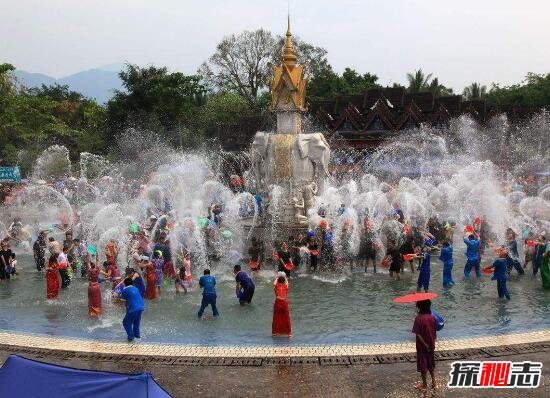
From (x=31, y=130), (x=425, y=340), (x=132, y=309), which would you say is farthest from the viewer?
(x=31, y=130)

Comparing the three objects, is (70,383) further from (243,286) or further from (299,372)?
(243,286)

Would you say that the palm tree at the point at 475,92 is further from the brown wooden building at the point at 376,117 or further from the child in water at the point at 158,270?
the child in water at the point at 158,270

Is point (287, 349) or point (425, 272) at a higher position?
point (425, 272)

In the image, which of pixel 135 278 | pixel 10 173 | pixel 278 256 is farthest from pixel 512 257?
pixel 10 173

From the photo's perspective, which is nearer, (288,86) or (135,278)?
(135,278)

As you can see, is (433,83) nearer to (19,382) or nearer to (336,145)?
(336,145)

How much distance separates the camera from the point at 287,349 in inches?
434

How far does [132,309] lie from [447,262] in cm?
838

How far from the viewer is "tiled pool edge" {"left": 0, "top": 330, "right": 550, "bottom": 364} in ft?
35.0

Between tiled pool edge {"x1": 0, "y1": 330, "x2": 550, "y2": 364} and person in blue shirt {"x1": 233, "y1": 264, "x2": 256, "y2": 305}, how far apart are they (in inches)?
115

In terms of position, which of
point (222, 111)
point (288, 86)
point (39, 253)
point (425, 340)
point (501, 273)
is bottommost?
point (425, 340)

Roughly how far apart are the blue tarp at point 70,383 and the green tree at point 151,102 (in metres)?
51.6

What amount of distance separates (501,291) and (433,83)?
6733 cm

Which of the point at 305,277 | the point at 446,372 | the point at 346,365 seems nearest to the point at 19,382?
the point at 346,365
